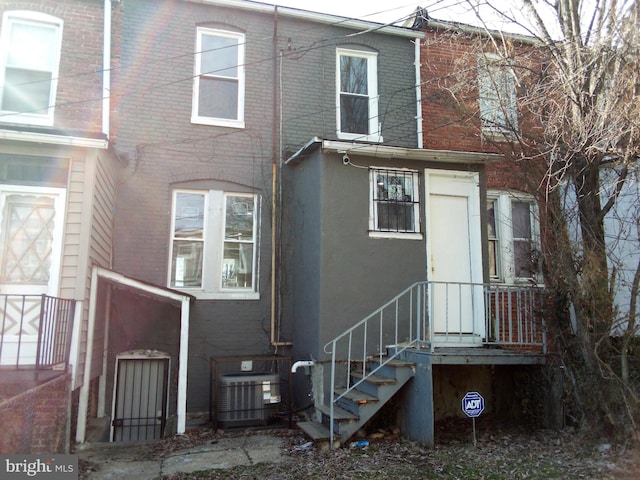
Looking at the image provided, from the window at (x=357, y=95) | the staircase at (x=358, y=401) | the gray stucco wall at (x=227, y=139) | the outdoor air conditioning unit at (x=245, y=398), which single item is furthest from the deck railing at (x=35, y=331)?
the window at (x=357, y=95)

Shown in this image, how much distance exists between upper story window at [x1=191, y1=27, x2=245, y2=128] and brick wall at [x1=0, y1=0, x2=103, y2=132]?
64.0 inches

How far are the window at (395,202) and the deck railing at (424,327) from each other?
3.30 feet

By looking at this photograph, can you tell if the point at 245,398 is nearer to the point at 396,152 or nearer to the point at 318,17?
the point at 396,152

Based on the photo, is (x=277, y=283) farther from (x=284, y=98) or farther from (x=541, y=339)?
(x=541, y=339)

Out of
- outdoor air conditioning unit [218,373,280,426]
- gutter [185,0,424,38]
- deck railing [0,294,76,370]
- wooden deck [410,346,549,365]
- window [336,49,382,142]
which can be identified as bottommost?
outdoor air conditioning unit [218,373,280,426]

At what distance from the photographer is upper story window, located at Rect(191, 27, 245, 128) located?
9.23m

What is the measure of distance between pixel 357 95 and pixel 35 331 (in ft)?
22.3

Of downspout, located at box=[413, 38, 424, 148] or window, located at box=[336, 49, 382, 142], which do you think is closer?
window, located at box=[336, 49, 382, 142]

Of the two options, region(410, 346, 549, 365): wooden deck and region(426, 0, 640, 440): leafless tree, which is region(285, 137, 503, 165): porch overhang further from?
region(410, 346, 549, 365): wooden deck

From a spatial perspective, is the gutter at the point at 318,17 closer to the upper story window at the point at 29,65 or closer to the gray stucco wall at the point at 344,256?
the upper story window at the point at 29,65

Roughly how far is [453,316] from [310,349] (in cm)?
229

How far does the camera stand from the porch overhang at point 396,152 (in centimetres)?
782

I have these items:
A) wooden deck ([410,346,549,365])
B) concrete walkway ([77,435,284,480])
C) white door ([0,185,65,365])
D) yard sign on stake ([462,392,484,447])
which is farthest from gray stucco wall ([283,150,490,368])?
white door ([0,185,65,365])

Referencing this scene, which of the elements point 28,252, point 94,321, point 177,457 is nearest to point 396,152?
point 94,321
